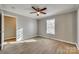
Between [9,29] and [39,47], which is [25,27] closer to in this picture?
[9,29]

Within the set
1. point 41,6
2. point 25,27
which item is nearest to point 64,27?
point 41,6

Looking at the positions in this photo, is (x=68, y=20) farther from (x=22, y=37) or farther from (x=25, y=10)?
(x=22, y=37)

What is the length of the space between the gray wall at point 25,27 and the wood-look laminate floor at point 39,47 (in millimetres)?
135

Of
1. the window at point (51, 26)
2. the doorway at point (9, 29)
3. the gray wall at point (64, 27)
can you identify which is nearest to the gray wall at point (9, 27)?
the doorway at point (9, 29)

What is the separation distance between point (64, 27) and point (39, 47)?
0.77 m

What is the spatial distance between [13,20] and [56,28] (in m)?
1.05

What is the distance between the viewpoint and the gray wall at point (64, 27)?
173 cm

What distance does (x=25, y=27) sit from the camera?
1926 millimetres

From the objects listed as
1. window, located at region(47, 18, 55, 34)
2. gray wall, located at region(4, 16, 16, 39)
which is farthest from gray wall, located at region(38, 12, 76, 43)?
gray wall, located at region(4, 16, 16, 39)

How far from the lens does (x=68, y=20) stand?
1.79 metres

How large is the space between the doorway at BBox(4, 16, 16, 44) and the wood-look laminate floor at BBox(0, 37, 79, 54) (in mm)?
112
